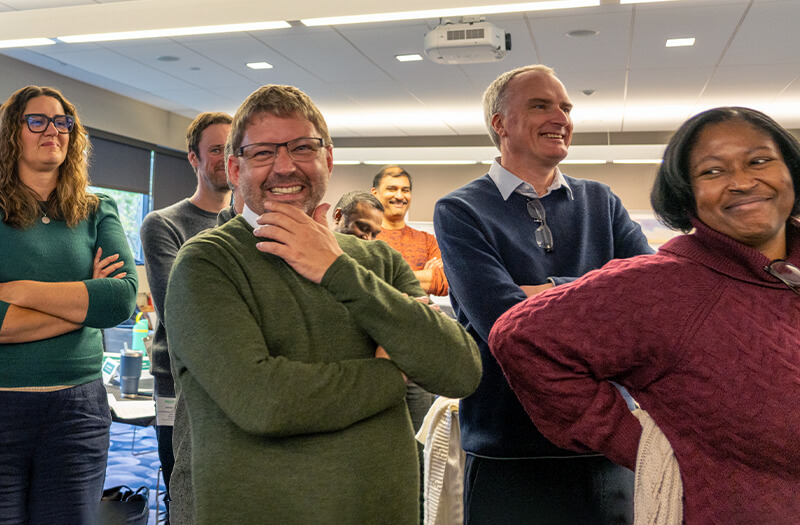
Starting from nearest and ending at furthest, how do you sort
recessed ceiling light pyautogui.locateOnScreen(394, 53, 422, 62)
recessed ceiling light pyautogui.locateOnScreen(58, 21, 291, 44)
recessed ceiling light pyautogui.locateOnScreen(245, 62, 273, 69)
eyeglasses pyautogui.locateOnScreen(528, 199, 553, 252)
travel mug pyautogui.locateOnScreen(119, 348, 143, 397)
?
eyeglasses pyautogui.locateOnScreen(528, 199, 553, 252) < travel mug pyautogui.locateOnScreen(119, 348, 143, 397) < recessed ceiling light pyautogui.locateOnScreen(58, 21, 291, 44) < recessed ceiling light pyautogui.locateOnScreen(394, 53, 422, 62) < recessed ceiling light pyautogui.locateOnScreen(245, 62, 273, 69)

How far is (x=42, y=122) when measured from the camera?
207 centimetres

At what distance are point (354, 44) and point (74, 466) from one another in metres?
5.05

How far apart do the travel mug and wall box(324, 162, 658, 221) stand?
8.03 m

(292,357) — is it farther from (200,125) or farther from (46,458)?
(200,125)

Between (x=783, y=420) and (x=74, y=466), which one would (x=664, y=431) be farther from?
(x=74, y=466)

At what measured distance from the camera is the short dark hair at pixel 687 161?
4.18ft

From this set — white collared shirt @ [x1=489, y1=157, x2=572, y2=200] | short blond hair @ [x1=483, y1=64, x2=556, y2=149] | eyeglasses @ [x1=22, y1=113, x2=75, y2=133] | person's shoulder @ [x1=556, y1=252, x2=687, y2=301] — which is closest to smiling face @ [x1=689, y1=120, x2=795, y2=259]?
person's shoulder @ [x1=556, y1=252, x2=687, y2=301]

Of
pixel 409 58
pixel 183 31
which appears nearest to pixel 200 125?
pixel 183 31

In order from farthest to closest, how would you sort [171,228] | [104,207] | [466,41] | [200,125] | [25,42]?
[25,42] < [466,41] < [200,125] < [171,228] < [104,207]

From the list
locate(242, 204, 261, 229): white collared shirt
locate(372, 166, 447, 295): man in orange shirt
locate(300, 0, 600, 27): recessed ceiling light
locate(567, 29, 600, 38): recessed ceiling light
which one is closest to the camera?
locate(242, 204, 261, 229): white collared shirt

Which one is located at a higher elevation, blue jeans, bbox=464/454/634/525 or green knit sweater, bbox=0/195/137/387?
green knit sweater, bbox=0/195/137/387

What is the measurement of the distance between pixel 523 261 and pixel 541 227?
11cm

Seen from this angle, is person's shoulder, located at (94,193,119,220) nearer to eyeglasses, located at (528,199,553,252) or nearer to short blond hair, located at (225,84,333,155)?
short blond hair, located at (225,84,333,155)

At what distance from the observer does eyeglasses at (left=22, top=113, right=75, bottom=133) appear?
6.74ft
